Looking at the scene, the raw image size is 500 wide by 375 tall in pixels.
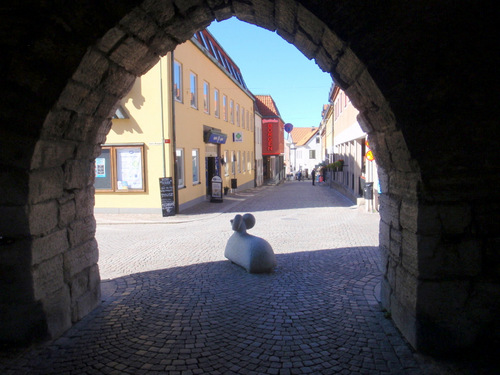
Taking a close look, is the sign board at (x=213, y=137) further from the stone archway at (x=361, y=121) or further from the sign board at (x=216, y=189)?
the stone archway at (x=361, y=121)

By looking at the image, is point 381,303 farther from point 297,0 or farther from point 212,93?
point 212,93

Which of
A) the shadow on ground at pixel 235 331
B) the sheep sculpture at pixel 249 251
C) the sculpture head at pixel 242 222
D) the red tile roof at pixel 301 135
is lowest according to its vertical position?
the shadow on ground at pixel 235 331

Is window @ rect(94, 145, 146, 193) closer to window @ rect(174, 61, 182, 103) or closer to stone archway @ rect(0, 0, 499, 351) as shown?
window @ rect(174, 61, 182, 103)

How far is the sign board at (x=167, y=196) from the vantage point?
42.7 ft

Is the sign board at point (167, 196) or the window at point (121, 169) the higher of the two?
the window at point (121, 169)

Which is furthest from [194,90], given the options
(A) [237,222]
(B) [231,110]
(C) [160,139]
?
(A) [237,222]

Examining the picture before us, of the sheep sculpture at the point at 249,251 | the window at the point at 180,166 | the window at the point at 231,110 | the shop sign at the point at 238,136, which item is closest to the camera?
the sheep sculpture at the point at 249,251

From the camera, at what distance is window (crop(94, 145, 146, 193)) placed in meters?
13.5

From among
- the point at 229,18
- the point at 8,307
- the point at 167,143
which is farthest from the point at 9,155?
the point at 167,143

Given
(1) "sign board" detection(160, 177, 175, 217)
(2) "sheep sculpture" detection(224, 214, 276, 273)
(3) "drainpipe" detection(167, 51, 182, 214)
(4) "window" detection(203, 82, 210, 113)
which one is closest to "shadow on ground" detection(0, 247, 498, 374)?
(2) "sheep sculpture" detection(224, 214, 276, 273)

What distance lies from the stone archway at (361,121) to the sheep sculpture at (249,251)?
98.9 inches

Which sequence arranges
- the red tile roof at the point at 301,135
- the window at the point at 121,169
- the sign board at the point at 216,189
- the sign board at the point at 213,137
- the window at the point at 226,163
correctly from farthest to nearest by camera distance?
the red tile roof at the point at 301,135 < the window at the point at 226,163 < the sign board at the point at 213,137 < the sign board at the point at 216,189 < the window at the point at 121,169

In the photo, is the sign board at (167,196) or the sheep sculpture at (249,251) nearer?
the sheep sculpture at (249,251)

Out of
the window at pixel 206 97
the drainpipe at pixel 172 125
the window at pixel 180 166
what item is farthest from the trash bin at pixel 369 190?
the window at pixel 206 97
